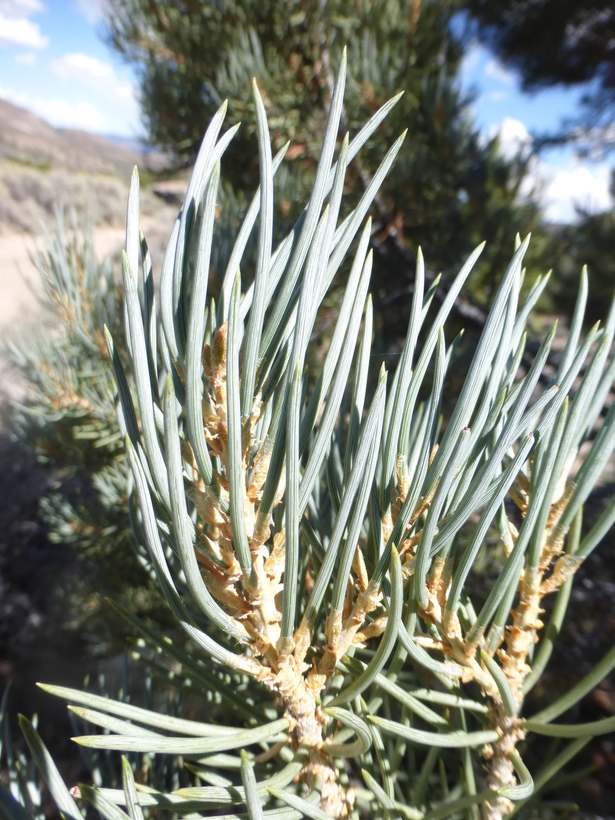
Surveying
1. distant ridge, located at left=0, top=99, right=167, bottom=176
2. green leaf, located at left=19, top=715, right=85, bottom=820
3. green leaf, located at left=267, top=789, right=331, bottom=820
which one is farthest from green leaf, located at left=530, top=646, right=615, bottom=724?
distant ridge, located at left=0, top=99, right=167, bottom=176

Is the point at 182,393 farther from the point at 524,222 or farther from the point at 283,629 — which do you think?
the point at 524,222

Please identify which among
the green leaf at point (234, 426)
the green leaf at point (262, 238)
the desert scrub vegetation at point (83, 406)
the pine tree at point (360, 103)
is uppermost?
the pine tree at point (360, 103)

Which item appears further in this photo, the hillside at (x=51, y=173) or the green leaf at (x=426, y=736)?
the hillside at (x=51, y=173)

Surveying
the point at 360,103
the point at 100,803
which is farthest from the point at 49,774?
the point at 360,103

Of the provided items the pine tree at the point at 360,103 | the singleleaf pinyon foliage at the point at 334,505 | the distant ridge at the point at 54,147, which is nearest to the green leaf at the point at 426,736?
the singleleaf pinyon foliage at the point at 334,505

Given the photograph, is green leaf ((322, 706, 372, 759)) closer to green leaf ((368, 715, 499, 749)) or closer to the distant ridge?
green leaf ((368, 715, 499, 749))

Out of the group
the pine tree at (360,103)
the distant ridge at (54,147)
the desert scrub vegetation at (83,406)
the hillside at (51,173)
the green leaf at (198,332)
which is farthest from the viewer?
the distant ridge at (54,147)

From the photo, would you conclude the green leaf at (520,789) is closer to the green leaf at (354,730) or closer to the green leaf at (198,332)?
the green leaf at (354,730)
